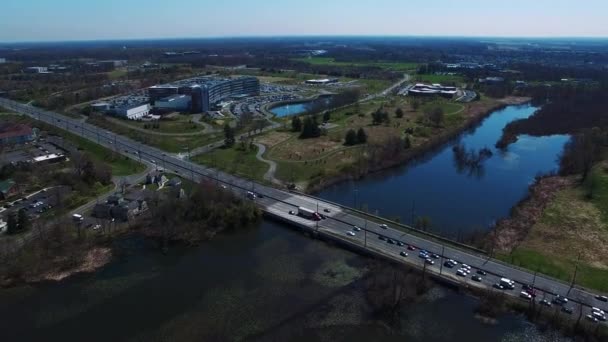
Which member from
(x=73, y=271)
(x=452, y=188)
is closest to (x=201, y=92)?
(x=452, y=188)

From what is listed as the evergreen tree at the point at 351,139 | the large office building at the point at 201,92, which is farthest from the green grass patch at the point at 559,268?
the large office building at the point at 201,92

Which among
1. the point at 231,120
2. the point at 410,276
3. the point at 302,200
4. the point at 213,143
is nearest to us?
the point at 410,276

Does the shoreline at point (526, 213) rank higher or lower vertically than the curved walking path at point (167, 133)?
lower

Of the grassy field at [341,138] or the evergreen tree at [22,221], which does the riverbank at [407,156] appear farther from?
the evergreen tree at [22,221]

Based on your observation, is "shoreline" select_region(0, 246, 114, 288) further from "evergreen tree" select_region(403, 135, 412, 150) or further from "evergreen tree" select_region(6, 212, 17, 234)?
"evergreen tree" select_region(403, 135, 412, 150)

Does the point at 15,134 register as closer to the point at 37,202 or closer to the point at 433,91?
the point at 37,202

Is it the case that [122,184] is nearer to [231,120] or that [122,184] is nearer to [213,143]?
[213,143]

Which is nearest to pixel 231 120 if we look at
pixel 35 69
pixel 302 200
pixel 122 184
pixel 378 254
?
pixel 122 184
